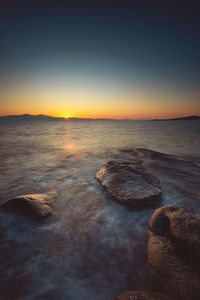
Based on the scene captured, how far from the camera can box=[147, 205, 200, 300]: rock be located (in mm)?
1778

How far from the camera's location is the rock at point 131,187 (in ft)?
12.3

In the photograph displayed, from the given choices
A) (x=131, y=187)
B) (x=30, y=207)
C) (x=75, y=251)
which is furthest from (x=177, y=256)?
(x=30, y=207)

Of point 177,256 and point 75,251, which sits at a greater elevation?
point 177,256

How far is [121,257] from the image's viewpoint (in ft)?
8.24

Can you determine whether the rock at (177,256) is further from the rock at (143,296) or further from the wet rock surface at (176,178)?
the wet rock surface at (176,178)

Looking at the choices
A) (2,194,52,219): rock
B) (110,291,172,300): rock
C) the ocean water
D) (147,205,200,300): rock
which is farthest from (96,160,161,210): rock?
(110,291,172,300): rock

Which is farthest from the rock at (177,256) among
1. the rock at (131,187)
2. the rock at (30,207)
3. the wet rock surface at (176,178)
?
the rock at (30,207)

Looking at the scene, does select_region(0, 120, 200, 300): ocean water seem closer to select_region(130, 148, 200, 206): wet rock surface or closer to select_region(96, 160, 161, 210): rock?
select_region(96, 160, 161, 210): rock

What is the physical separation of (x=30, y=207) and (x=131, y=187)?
261 centimetres

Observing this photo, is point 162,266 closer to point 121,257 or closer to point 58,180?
point 121,257

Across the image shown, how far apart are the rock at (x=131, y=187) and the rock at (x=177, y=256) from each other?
121cm

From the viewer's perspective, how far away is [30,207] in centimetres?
340

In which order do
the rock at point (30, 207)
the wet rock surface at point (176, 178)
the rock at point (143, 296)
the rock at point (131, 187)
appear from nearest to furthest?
the rock at point (143, 296) → the rock at point (30, 207) → the rock at point (131, 187) → the wet rock surface at point (176, 178)

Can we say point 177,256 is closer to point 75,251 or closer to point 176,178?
point 75,251
